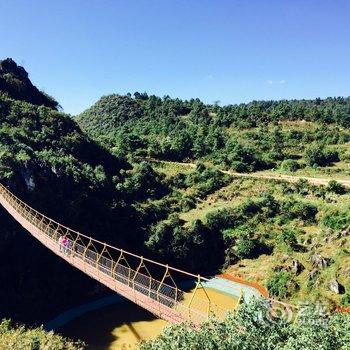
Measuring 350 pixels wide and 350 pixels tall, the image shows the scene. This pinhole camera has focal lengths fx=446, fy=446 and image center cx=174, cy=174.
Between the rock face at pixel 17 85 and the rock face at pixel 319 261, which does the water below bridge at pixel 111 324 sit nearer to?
the rock face at pixel 319 261

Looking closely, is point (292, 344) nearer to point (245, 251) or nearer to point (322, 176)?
point (245, 251)

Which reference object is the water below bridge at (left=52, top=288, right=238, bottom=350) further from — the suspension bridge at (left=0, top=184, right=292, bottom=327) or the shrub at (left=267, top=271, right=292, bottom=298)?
the suspension bridge at (left=0, top=184, right=292, bottom=327)

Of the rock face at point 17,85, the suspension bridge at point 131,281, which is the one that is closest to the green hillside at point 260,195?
the rock face at point 17,85

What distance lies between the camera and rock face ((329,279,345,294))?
95.9 ft

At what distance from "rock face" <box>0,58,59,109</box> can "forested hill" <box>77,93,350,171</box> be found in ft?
34.1

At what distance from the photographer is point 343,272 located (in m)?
30.5

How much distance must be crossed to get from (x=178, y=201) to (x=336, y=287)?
61.1 feet

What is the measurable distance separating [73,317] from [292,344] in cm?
2239

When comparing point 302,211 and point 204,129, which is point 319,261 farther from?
point 204,129

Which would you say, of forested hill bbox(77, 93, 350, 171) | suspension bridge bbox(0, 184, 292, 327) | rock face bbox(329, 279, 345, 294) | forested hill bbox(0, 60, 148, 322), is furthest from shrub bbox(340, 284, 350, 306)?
forested hill bbox(77, 93, 350, 171)

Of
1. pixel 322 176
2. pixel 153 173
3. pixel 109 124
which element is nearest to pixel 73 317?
pixel 153 173

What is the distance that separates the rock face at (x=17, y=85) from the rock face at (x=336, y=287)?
134 feet

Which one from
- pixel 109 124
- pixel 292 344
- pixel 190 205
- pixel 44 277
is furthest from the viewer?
pixel 109 124

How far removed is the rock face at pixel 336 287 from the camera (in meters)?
29.2
